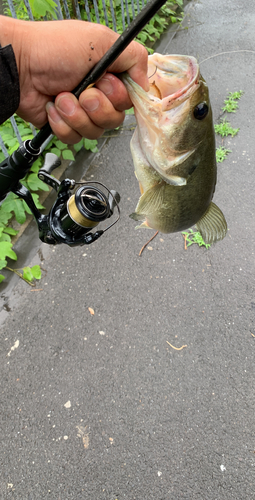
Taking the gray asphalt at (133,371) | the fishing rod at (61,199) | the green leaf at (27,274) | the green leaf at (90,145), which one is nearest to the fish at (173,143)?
the fishing rod at (61,199)

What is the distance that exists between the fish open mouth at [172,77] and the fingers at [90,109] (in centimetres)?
13

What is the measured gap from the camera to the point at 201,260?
296 cm

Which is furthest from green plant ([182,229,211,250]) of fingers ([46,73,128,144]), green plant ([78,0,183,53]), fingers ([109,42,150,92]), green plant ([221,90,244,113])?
green plant ([78,0,183,53])

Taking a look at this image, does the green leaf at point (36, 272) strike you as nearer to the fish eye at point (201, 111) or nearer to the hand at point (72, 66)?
the hand at point (72, 66)

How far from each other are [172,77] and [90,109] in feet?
1.09

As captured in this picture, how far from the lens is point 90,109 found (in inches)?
47.5

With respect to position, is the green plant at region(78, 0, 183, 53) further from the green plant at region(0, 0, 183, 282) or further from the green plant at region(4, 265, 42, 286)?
the green plant at region(4, 265, 42, 286)

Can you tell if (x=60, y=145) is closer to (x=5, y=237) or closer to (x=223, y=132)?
(x=5, y=237)

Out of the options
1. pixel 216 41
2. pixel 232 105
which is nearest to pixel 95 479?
pixel 232 105

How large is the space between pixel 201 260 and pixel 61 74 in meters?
2.14

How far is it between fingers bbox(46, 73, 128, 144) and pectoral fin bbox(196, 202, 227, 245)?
0.65 meters

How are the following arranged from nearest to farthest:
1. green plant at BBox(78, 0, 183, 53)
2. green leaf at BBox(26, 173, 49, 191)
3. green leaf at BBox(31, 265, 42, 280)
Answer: green leaf at BBox(31, 265, 42, 280), green leaf at BBox(26, 173, 49, 191), green plant at BBox(78, 0, 183, 53)

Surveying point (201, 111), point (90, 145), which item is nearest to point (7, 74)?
point (201, 111)

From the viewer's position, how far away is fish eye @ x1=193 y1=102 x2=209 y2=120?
1.15 meters
